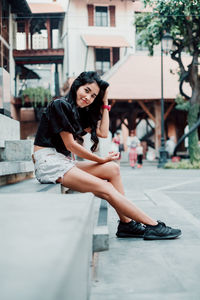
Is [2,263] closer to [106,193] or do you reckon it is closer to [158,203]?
[106,193]

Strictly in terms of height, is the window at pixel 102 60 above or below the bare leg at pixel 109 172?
above

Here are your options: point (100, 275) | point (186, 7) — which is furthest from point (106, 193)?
point (186, 7)

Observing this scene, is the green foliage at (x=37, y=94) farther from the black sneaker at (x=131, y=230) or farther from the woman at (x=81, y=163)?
the black sneaker at (x=131, y=230)

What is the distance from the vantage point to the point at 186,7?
43.6 ft

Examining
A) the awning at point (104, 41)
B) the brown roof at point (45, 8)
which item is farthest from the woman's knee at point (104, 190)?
the brown roof at point (45, 8)

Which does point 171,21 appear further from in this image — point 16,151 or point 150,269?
point 150,269

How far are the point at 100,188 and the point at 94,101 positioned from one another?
1.09 m

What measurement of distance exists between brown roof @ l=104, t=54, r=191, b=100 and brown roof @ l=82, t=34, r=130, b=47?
70.5 inches

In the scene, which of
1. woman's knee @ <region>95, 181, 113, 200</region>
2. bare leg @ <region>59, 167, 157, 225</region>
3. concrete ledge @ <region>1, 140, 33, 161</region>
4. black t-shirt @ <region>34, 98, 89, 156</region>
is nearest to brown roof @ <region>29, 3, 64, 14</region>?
concrete ledge @ <region>1, 140, 33, 161</region>

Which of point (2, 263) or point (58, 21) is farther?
point (58, 21)

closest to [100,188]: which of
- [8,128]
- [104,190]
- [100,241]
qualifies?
[104,190]

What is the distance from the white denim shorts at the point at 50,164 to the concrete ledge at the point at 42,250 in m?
1.18

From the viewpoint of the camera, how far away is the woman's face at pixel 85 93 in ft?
10.4

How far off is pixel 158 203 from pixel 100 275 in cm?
301
